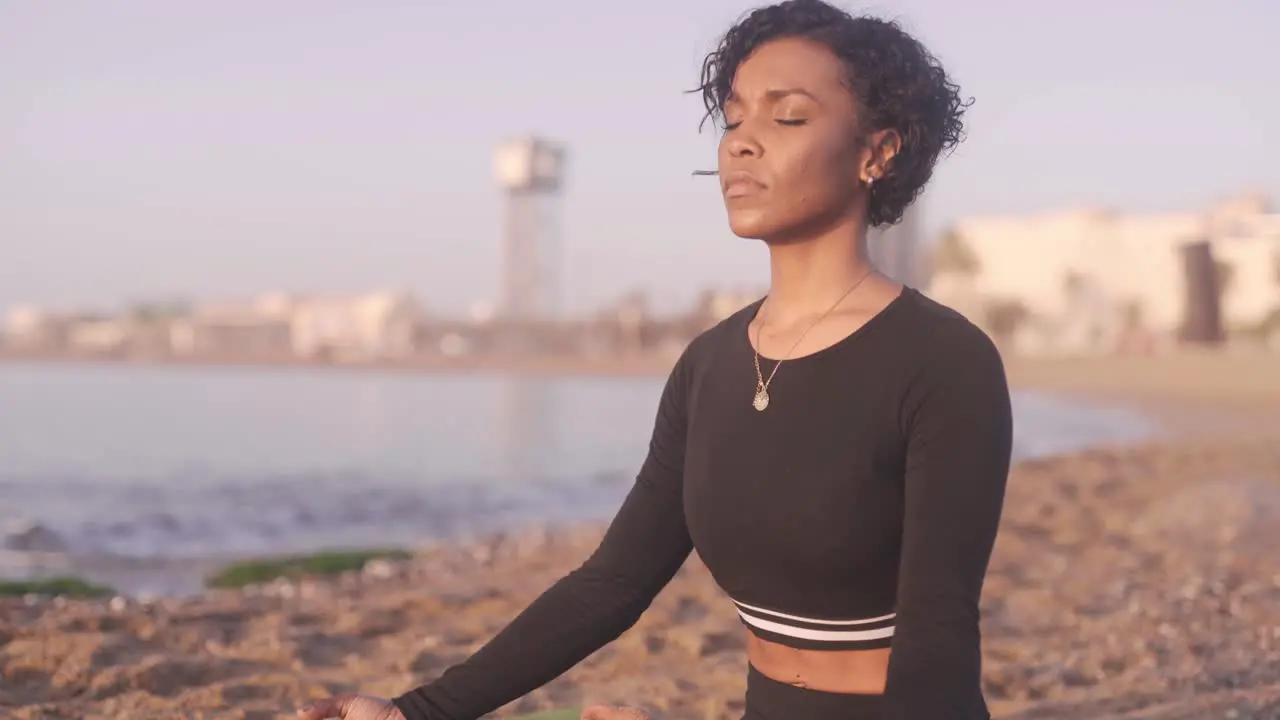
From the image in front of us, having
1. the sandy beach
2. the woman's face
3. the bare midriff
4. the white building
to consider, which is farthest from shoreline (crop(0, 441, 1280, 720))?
the white building

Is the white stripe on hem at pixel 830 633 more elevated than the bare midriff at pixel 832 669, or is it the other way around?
the white stripe on hem at pixel 830 633

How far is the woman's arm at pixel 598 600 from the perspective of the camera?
178 cm

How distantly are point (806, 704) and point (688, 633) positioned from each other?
3.28 m

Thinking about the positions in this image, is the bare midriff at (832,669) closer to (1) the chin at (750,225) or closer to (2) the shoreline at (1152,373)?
(1) the chin at (750,225)

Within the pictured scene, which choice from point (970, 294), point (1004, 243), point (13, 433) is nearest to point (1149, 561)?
point (13, 433)

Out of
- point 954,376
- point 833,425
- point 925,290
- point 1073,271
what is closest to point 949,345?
point 954,376

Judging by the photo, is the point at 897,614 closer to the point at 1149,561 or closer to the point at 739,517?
the point at 739,517

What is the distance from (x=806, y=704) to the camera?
5.10 feet

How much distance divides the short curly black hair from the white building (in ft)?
243

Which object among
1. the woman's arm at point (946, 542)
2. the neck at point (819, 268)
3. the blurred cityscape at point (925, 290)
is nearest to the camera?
the woman's arm at point (946, 542)

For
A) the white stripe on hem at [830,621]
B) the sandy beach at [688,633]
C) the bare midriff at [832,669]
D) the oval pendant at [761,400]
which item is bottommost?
the sandy beach at [688,633]

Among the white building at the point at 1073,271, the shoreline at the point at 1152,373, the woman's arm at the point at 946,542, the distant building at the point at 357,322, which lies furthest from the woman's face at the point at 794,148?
the distant building at the point at 357,322

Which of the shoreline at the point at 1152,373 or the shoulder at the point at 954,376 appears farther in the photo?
the shoreline at the point at 1152,373

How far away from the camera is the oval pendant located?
5.13 feet
